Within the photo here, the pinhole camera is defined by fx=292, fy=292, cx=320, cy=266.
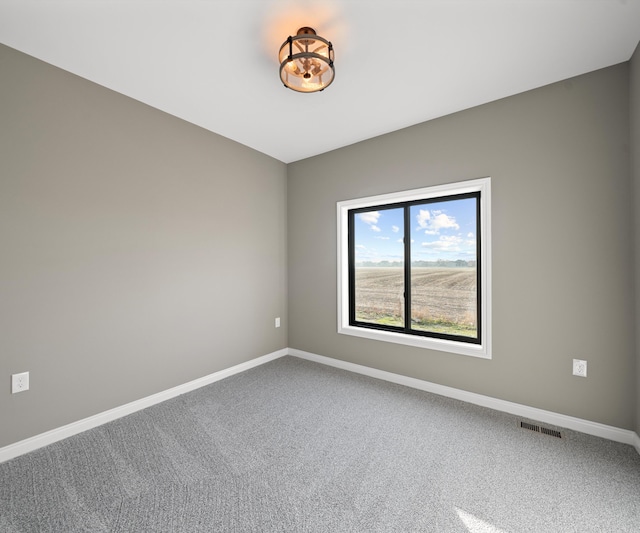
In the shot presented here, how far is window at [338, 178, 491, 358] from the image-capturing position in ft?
8.77

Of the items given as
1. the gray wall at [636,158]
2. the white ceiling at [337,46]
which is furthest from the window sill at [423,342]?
the white ceiling at [337,46]

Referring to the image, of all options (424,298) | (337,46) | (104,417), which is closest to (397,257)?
(424,298)

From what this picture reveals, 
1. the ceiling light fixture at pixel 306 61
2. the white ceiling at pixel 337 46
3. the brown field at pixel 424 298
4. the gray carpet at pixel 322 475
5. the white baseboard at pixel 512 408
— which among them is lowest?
the gray carpet at pixel 322 475

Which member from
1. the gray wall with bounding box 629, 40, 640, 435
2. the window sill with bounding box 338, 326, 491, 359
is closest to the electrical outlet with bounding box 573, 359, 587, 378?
the gray wall with bounding box 629, 40, 640, 435

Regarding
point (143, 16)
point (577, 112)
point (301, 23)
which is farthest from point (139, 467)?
point (577, 112)

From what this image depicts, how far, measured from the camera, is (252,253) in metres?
3.47

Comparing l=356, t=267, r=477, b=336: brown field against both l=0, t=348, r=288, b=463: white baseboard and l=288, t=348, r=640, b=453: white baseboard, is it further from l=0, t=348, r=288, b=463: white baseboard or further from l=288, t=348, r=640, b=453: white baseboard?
l=0, t=348, r=288, b=463: white baseboard

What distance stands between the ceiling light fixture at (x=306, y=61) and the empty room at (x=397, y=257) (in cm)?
2

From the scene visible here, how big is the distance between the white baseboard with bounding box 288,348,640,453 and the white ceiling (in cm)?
251

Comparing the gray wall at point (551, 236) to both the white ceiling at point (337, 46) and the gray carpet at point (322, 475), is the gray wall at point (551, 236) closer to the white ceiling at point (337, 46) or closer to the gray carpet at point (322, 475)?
the white ceiling at point (337, 46)

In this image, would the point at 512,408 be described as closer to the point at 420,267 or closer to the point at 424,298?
the point at 424,298

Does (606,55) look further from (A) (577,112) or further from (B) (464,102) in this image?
(B) (464,102)

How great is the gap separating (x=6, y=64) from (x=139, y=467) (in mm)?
2637

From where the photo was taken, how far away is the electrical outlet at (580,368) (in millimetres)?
2107
